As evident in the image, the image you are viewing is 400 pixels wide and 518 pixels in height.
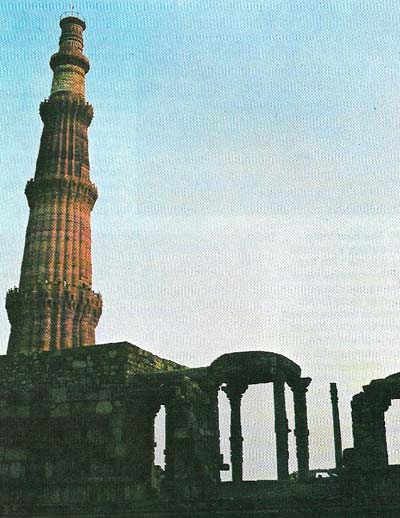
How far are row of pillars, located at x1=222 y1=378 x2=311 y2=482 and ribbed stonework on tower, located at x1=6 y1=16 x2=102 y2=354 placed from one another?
1467cm

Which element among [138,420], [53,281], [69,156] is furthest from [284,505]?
[69,156]

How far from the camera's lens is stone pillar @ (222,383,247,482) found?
2222cm

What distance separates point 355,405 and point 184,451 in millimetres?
4770

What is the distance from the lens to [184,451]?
18.5m

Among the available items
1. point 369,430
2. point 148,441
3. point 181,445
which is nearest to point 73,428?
point 148,441

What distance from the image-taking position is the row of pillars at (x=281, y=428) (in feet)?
64.5

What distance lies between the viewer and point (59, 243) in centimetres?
3731

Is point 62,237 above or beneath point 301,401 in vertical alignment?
above

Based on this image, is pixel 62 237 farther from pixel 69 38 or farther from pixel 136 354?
pixel 136 354

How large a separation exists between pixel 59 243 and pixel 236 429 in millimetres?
17969

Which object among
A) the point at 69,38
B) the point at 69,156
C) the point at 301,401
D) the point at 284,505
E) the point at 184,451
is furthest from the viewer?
the point at 69,38

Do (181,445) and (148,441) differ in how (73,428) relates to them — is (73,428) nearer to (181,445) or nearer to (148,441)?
(148,441)

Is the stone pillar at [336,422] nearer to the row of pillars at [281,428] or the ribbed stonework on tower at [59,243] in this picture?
the row of pillars at [281,428]

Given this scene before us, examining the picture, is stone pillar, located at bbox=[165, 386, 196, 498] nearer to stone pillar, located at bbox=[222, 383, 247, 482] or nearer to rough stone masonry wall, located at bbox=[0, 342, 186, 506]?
rough stone masonry wall, located at bbox=[0, 342, 186, 506]
